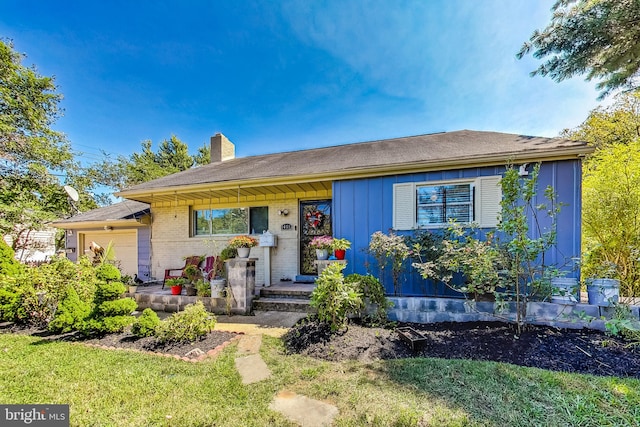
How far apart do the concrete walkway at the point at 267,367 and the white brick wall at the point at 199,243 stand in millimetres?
2122

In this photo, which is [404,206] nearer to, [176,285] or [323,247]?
[323,247]

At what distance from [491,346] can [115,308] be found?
588 centimetres

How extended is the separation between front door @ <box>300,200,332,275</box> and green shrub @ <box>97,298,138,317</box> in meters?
4.07

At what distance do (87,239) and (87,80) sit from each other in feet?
22.4

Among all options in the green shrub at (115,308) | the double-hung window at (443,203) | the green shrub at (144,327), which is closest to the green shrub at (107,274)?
the green shrub at (115,308)

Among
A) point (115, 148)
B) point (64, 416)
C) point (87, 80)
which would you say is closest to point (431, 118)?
point (64, 416)

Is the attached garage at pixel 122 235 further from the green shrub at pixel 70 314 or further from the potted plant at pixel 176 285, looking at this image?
the green shrub at pixel 70 314

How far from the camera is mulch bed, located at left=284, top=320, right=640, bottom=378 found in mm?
3104

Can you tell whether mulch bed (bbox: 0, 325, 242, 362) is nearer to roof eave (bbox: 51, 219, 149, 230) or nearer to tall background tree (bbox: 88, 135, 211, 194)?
roof eave (bbox: 51, 219, 149, 230)

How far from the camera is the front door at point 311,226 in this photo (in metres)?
7.47

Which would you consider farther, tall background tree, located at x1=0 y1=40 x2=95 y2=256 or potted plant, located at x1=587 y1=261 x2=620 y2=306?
tall background tree, located at x1=0 y1=40 x2=95 y2=256

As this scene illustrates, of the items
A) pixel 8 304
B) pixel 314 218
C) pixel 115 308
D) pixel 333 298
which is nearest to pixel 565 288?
pixel 333 298

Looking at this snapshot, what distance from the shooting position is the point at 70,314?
443 cm

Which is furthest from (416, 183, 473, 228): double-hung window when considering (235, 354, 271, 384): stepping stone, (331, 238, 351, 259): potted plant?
(235, 354, 271, 384): stepping stone
